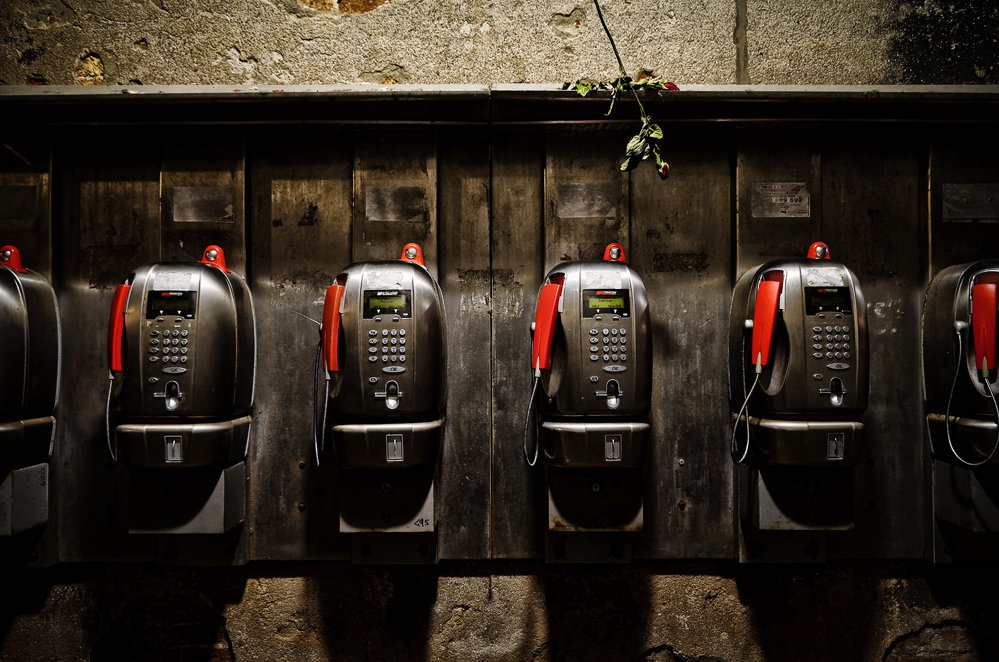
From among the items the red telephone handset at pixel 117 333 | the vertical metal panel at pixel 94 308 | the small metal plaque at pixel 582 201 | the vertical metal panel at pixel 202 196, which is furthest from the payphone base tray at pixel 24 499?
the small metal plaque at pixel 582 201

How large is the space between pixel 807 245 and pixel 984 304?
64cm

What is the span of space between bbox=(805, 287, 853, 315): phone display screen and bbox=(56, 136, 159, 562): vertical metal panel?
107 inches

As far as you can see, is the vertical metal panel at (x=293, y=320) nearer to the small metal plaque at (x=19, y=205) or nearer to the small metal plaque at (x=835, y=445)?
the small metal plaque at (x=19, y=205)

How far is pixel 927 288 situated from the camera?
2273 millimetres

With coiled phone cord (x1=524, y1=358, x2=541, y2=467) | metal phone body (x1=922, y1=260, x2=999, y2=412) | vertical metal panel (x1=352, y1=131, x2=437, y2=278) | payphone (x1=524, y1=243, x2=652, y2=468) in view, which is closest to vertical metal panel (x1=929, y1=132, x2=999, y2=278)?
metal phone body (x1=922, y1=260, x2=999, y2=412)

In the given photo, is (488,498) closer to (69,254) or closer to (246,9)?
(69,254)

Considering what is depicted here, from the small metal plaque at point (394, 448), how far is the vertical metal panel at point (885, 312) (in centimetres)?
188

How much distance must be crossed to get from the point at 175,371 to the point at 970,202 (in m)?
3.36

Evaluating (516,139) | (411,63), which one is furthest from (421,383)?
(411,63)

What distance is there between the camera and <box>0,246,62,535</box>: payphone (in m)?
1.96

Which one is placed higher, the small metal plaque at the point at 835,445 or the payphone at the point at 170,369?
the payphone at the point at 170,369

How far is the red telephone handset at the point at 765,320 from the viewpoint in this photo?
A: 192 centimetres

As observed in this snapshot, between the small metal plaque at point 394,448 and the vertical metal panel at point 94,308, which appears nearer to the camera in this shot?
the small metal plaque at point 394,448

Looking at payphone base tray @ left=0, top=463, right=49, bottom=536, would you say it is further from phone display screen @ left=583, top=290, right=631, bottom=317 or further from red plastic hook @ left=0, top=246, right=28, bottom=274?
phone display screen @ left=583, top=290, right=631, bottom=317
